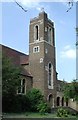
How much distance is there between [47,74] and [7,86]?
1626 cm

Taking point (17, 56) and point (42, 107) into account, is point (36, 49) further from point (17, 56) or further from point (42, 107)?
point (42, 107)

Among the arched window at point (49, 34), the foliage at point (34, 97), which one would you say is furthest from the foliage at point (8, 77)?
the arched window at point (49, 34)

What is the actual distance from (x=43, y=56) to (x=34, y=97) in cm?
766

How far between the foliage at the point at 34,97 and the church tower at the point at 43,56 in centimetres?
261

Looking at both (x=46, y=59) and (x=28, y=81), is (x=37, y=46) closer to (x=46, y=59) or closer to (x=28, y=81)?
(x=46, y=59)

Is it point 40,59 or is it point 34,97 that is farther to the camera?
point 40,59

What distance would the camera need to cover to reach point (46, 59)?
4400 centimetres

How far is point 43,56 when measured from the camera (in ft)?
143

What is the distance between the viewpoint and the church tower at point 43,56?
141 ft

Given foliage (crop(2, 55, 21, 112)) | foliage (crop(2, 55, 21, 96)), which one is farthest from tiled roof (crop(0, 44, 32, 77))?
foliage (crop(2, 55, 21, 96))

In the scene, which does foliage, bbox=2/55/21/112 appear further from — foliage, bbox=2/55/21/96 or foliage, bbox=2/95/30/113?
foliage, bbox=2/95/30/113

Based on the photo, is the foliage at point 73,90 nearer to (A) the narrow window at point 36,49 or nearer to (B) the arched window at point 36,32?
(A) the narrow window at point 36,49

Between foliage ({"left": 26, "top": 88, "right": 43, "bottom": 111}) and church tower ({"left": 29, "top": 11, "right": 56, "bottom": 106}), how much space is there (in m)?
2.61

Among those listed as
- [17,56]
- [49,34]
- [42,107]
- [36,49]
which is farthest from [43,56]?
[42,107]
